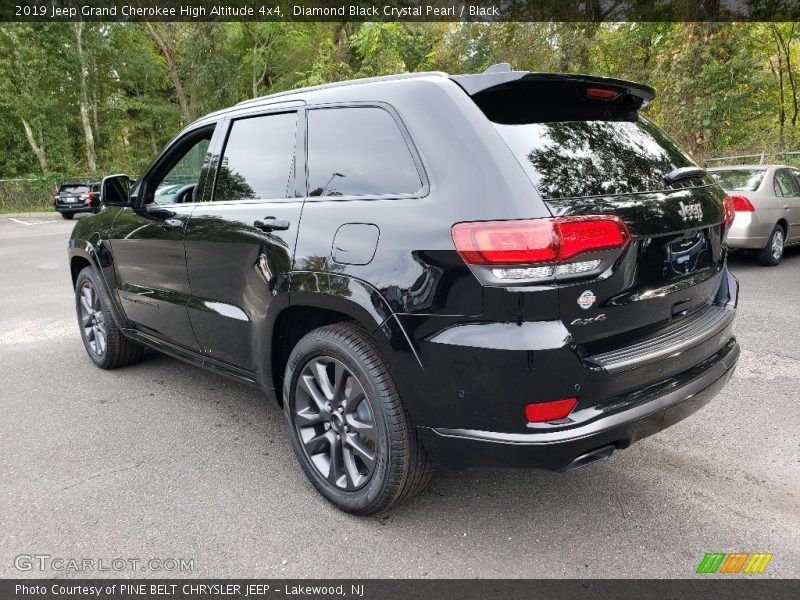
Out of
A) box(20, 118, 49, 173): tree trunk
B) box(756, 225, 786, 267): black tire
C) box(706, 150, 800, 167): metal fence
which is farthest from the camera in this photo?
box(20, 118, 49, 173): tree trunk

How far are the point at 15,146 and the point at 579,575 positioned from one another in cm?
3537

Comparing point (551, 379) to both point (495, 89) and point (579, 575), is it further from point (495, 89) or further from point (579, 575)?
point (495, 89)

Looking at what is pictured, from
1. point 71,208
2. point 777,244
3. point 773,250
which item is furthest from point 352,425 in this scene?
point 71,208

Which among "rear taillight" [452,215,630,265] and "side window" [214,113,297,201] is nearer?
"rear taillight" [452,215,630,265]

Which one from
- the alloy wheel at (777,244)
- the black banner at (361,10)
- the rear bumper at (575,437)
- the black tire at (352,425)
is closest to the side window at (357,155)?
the black tire at (352,425)

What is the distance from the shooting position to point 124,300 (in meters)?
4.33

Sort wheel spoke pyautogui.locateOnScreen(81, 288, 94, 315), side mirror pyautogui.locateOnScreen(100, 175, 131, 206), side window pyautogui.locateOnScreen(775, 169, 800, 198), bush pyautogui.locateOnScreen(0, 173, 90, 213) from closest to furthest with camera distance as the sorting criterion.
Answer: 1. side mirror pyautogui.locateOnScreen(100, 175, 131, 206)
2. wheel spoke pyautogui.locateOnScreen(81, 288, 94, 315)
3. side window pyautogui.locateOnScreen(775, 169, 800, 198)
4. bush pyautogui.locateOnScreen(0, 173, 90, 213)

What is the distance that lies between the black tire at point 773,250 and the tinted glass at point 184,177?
25.8 feet

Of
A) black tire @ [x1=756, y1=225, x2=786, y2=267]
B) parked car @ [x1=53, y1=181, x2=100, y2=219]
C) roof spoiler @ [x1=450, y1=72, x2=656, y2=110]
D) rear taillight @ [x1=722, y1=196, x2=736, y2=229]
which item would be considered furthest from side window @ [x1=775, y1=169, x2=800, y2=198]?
parked car @ [x1=53, y1=181, x2=100, y2=219]

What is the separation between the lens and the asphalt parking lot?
7.86ft

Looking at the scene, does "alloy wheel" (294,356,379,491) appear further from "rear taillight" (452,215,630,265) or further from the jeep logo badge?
the jeep logo badge

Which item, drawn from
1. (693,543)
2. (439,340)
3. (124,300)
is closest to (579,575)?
(693,543)

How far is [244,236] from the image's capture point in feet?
10.00

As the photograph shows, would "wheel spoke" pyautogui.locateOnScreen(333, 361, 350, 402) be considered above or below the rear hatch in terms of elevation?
below
